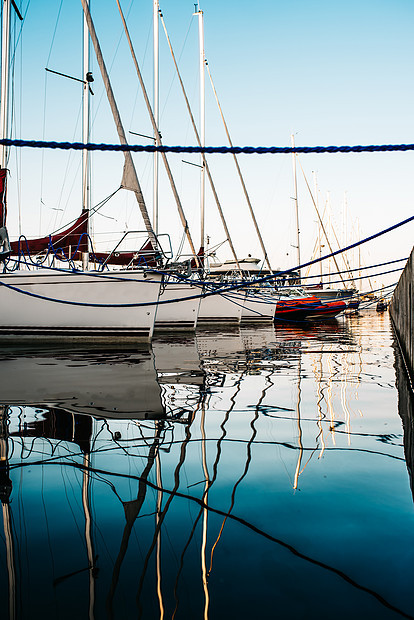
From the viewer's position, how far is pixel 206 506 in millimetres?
2359

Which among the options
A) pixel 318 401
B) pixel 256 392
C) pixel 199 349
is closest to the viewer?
pixel 318 401

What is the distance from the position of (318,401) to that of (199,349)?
686 cm

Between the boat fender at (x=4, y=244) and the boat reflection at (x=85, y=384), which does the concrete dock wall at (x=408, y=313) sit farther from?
the boat fender at (x=4, y=244)

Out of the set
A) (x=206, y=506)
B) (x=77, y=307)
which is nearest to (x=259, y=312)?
(x=77, y=307)

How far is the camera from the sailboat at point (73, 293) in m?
12.3

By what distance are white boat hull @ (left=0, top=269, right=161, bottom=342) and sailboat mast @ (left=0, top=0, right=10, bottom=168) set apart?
118 inches

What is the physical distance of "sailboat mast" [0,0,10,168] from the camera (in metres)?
11.5

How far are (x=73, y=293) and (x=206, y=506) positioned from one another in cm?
1088

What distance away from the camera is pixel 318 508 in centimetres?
233

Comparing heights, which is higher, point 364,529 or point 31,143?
point 31,143

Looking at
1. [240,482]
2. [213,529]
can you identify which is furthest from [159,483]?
[213,529]

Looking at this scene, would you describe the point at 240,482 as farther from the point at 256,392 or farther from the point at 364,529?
the point at 256,392

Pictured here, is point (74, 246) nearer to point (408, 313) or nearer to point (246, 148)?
point (408, 313)

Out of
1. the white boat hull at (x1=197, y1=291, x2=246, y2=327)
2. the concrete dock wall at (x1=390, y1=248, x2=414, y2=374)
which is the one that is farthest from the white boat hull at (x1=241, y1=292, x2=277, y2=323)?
the concrete dock wall at (x1=390, y1=248, x2=414, y2=374)
